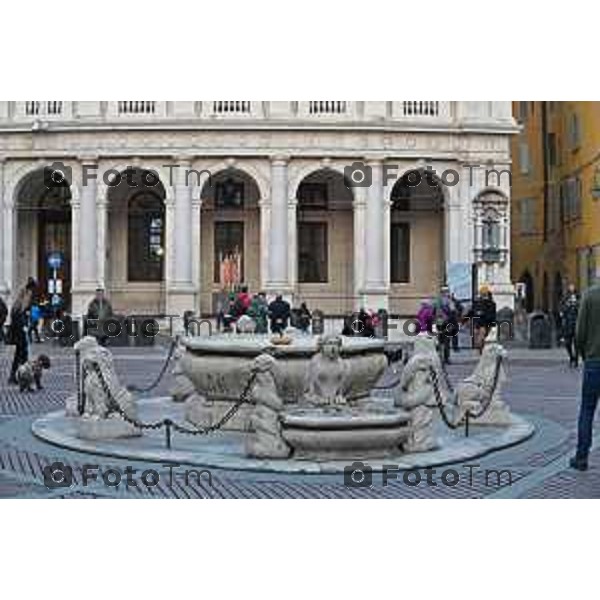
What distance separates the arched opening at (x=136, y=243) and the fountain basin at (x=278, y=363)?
2648 cm

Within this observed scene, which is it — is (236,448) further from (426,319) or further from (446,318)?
(446,318)

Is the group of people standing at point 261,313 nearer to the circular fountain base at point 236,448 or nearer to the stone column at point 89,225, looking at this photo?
the stone column at point 89,225

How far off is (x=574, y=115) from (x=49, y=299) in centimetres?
2227

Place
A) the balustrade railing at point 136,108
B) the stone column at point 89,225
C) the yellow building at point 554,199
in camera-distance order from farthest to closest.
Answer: the yellow building at point 554,199, the stone column at point 89,225, the balustrade railing at point 136,108

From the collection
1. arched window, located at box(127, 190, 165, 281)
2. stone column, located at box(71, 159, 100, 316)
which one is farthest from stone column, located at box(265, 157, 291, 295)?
stone column, located at box(71, 159, 100, 316)

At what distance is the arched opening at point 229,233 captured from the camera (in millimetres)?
40125

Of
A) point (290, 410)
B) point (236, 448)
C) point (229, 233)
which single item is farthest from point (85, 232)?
point (290, 410)

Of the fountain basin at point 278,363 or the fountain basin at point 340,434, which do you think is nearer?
the fountain basin at point 340,434

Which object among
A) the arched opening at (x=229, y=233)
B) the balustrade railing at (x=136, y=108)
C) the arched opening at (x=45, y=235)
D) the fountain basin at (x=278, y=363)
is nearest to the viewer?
the fountain basin at (x=278, y=363)

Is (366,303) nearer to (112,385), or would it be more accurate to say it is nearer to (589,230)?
(589,230)

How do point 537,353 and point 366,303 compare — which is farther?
point 366,303

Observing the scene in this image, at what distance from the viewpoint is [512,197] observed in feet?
163

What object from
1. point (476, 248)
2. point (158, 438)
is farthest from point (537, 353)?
point (158, 438)

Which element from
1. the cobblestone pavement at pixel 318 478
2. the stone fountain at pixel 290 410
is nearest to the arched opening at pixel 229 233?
the cobblestone pavement at pixel 318 478
